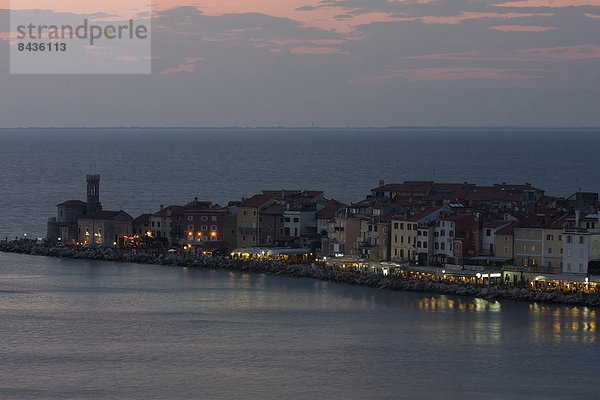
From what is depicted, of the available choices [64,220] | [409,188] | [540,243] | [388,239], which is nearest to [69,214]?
[64,220]

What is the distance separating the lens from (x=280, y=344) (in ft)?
99.5

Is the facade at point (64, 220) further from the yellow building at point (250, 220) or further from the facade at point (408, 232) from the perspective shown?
the facade at point (408, 232)

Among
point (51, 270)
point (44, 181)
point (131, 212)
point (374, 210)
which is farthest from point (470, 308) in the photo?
point (44, 181)

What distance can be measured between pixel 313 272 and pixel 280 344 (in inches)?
490

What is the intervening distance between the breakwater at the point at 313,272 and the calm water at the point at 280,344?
0.71m

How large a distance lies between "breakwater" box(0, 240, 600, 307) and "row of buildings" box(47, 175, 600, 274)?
1586mm

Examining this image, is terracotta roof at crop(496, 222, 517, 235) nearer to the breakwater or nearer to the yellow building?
the breakwater

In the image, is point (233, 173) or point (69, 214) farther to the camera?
point (233, 173)

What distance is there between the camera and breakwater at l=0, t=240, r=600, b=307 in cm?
3678

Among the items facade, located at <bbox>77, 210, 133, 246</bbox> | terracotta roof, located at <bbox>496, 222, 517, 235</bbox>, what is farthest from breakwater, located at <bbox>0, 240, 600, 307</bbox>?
terracotta roof, located at <bbox>496, 222, 517, 235</bbox>

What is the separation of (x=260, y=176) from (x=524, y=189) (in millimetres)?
49131

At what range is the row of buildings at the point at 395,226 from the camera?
39969 millimetres

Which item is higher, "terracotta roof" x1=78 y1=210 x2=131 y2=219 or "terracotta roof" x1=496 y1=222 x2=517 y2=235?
"terracotta roof" x1=78 y1=210 x2=131 y2=219

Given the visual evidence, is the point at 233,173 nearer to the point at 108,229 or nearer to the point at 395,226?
the point at 108,229
